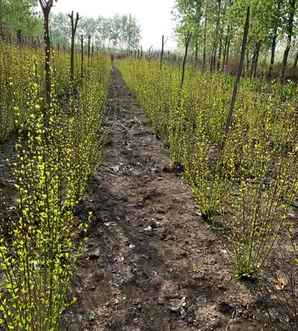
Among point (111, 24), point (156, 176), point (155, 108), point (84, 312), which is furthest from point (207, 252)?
point (111, 24)

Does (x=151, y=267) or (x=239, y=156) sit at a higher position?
(x=239, y=156)

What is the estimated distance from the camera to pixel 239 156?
17.0 feet

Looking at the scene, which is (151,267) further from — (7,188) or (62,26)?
(62,26)

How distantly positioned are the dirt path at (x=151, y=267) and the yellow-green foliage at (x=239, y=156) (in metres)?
0.25

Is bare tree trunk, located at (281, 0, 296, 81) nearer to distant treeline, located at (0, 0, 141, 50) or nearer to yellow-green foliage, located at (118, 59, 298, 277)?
yellow-green foliage, located at (118, 59, 298, 277)

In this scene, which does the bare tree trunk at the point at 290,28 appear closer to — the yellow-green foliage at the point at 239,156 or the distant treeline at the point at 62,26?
the yellow-green foliage at the point at 239,156

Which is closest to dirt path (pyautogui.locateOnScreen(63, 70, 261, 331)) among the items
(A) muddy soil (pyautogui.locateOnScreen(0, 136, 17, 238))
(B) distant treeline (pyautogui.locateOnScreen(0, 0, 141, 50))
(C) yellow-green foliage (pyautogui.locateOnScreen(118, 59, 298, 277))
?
(C) yellow-green foliage (pyautogui.locateOnScreen(118, 59, 298, 277))

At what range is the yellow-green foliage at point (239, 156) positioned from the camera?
309cm

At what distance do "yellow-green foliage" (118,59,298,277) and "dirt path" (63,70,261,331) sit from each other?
25 cm

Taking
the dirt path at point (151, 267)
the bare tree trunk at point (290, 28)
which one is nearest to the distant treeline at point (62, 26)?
the bare tree trunk at point (290, 28)

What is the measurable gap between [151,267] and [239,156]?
2727 millimetres

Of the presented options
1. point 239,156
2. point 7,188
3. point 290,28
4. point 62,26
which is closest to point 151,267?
point 7,188

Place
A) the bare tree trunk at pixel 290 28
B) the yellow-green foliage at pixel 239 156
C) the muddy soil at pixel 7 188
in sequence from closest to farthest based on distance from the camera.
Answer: the yellow-green foliage at pixel 239 156 → the muddy soil at pixel 7 188 → the bare tree trunk at pixel 290 28

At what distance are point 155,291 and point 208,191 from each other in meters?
1.49
